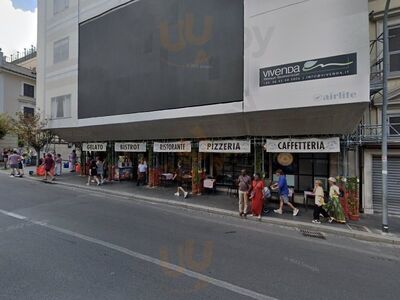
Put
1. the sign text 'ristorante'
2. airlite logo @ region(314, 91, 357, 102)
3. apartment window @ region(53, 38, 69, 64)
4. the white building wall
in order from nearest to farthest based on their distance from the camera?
airlite logo @ region(314, 91, 357, 102)
the white building wall
the sign text 'ristorante'
apartment window @ region(53, 38, 69, 64)

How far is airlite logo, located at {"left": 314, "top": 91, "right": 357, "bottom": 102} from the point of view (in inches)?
330

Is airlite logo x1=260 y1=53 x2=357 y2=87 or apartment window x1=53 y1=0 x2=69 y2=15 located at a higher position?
apartment window x1=53 y1=0 x2=69 y2=15

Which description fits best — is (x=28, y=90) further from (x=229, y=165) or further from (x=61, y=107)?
(x=229, y=165)

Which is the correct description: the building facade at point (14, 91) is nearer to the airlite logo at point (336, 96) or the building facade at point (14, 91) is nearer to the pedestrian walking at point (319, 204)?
the airlite logo at point (336, 96)

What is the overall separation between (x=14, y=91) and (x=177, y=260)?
37190 mm

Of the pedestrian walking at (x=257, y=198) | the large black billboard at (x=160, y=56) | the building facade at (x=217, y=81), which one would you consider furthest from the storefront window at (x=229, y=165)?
the pedestrian walking at (x=257, y=198)

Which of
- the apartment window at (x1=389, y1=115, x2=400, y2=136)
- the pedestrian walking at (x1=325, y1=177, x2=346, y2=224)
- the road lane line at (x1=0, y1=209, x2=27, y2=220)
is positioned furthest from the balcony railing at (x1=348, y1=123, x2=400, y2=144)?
the road lane line at (x1=0, y1=209, x2=27, y2=220)

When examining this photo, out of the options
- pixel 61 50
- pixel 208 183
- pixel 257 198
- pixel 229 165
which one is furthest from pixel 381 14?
pixel 61 50

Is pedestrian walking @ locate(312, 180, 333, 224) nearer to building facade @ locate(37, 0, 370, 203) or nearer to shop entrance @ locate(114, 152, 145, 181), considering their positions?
building facade @ locate(37, 0, 370, 203)

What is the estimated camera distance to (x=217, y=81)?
37.6 ft

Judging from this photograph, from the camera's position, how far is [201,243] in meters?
6.29

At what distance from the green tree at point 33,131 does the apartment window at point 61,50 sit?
4328 mm

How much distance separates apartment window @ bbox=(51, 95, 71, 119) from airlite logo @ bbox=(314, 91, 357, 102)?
619 inches

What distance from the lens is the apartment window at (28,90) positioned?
34.5 meters
